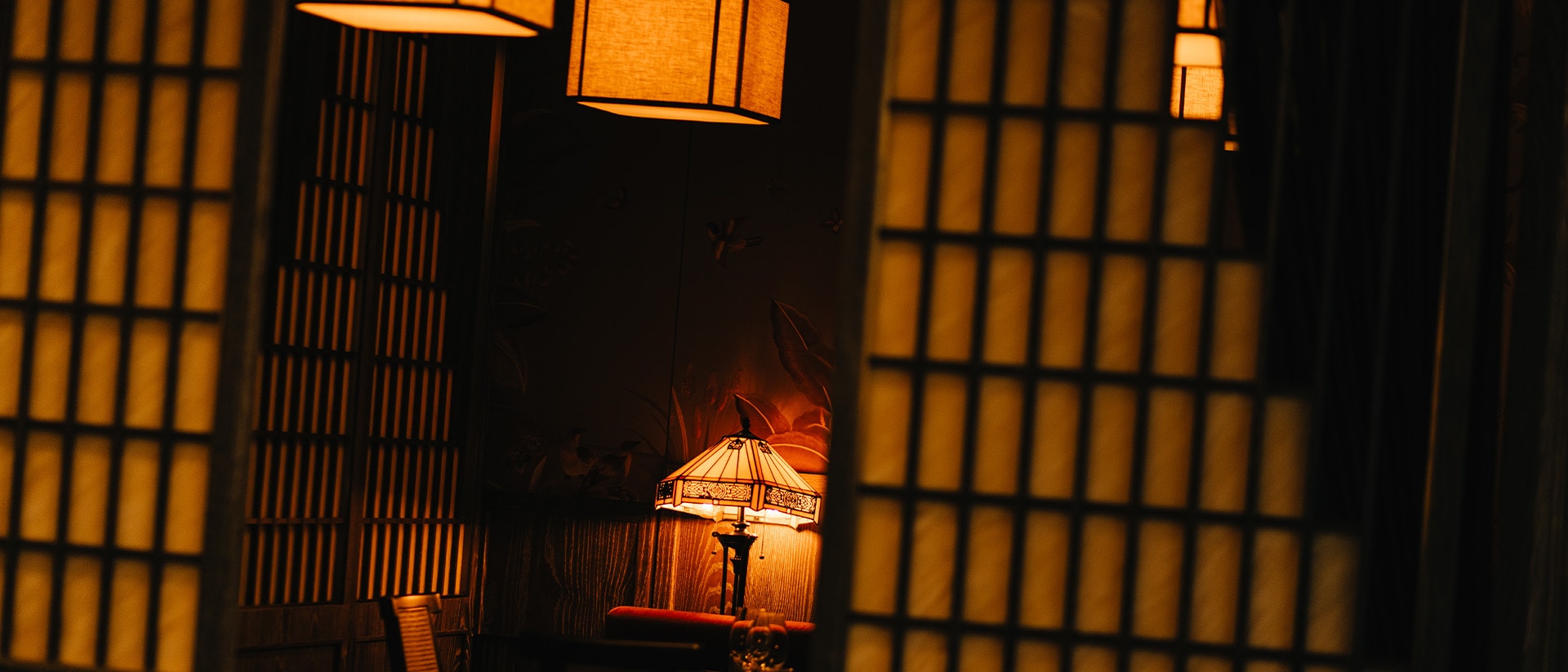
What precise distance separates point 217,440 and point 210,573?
25 centimetres

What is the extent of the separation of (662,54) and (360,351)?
183 cm

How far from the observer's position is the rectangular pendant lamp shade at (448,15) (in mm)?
2936

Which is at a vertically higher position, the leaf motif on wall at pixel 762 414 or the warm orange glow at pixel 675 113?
the warm orange glow at pixel 675 113

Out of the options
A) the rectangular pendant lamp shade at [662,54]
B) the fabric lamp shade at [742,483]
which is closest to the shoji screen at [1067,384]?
the rectangular pendant lamp shade at [662,54]

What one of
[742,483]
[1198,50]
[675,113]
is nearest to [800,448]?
[742,483]

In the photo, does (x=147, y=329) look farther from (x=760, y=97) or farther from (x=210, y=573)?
(x=760, y=97)

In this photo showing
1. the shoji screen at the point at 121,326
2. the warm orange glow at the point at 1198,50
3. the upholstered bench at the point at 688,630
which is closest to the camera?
the shoji screen at the point at 121,326

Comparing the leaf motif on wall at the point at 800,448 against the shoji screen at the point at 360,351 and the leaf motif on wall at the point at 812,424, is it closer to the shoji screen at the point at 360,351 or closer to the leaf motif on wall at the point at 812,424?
the leaf motif on wall at the point at 812,424

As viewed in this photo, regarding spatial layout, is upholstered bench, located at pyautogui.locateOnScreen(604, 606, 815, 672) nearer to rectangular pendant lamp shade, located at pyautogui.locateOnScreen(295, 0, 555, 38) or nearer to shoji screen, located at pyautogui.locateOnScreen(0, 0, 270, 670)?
shoji screen, located at pyautogui.locateOnScreen(0, 0, 270, 670)

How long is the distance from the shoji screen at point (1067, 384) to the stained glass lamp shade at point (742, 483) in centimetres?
256

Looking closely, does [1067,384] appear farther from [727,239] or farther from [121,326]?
[727,239]

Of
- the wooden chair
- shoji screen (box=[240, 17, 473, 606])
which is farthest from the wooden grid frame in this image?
shoji screen (box=[240, 17, 473, 606])

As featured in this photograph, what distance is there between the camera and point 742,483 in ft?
17.1

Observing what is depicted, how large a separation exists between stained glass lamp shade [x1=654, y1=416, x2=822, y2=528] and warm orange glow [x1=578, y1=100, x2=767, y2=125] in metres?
1.34
